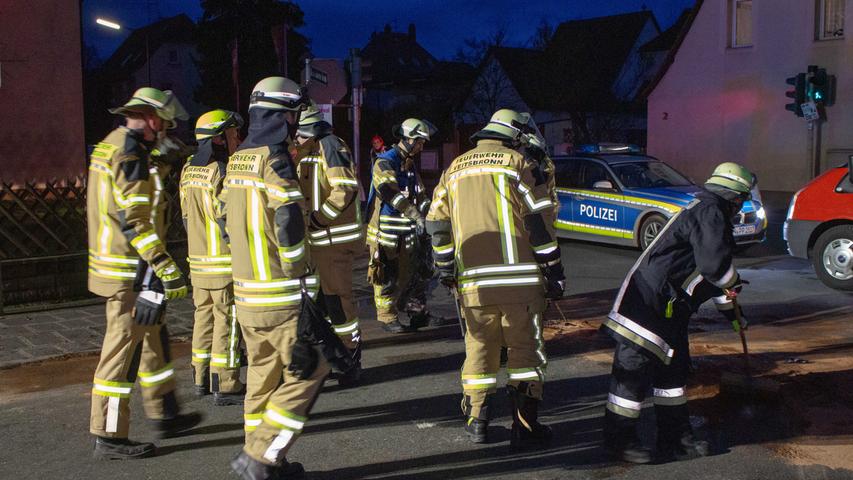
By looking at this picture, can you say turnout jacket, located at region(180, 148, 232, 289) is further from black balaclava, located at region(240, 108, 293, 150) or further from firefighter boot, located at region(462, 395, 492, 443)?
firefighter boot, located at region(462, 395, 492, 443)

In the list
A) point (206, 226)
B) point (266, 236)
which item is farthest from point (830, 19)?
point (266, 236)

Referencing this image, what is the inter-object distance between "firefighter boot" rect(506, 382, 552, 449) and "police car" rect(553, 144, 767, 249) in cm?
840

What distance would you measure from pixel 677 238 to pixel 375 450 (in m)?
2.18

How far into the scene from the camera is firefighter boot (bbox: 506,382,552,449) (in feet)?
16.6

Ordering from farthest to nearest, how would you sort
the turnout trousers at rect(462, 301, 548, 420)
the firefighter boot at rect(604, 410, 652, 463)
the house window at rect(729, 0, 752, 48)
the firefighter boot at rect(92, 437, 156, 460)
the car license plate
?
the house window at rect(729, 0, 752, 48) < the car license plate < the turnout trousers at rect(462, 301, 548, 420) < the firefighter boot at rect(92, 437, 156, 460) < the firefighter boot at rect(604, 410, 652, 463)

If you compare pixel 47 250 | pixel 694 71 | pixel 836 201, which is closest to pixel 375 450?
pixel 47 250

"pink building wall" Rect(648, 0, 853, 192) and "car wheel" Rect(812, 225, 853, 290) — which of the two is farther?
"pink building wall" Rect(648, 0, 853, 192)

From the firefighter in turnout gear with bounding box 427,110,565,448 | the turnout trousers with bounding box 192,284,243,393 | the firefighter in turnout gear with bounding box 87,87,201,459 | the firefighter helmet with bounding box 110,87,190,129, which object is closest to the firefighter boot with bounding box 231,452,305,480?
the firefighter in turnout gear with bounding box 87,87,201,459

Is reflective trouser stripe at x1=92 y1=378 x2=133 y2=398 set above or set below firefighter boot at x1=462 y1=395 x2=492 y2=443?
above

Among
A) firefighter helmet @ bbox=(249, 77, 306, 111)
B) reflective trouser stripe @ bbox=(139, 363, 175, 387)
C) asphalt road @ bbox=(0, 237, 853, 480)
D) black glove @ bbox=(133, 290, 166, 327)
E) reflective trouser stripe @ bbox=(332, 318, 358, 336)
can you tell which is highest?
firefighter helmet @ bbox=(249, 77, 306, 111)

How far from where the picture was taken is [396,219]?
7.98m

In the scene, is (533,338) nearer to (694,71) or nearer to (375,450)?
(375,450)

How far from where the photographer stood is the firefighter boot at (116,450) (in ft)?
16.2

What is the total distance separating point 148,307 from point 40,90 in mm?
10845
